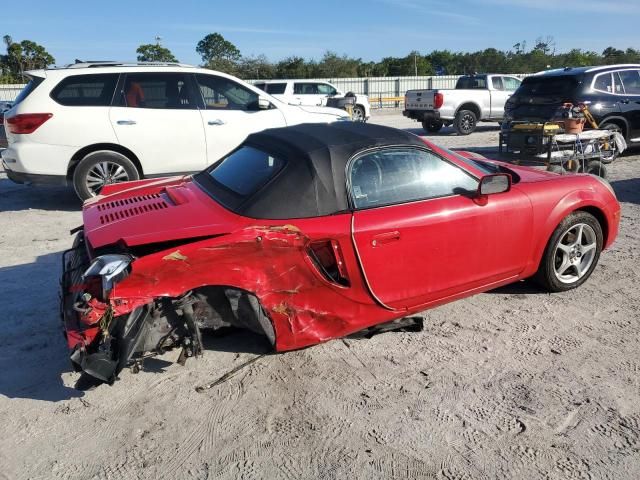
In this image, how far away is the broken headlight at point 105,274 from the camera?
2.69 meters

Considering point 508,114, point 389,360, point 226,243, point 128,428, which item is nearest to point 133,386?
point 128,428

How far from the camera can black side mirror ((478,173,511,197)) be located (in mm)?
3598

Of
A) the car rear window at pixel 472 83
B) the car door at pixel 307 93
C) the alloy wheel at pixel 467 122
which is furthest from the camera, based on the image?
the car door at pixel 307 93

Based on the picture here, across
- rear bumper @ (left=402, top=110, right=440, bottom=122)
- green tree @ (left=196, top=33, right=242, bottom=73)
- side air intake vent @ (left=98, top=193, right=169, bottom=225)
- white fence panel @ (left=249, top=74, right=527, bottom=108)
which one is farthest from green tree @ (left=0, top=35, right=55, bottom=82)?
side air intake vent @ (left=98, top=193, right=169, bottom=225)

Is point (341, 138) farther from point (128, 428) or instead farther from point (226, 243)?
point (128, 428)

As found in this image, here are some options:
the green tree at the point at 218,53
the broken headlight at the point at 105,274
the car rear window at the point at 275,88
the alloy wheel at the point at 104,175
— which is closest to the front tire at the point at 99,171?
the alloy wheel at the point at 104,175

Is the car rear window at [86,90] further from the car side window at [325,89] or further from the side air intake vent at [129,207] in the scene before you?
the car side window at [325,89]

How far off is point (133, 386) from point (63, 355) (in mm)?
657

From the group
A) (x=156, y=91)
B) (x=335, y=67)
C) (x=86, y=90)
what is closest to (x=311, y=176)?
(x=156, y=91)

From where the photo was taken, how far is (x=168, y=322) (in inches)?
120

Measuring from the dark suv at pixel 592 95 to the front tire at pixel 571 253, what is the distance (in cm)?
606

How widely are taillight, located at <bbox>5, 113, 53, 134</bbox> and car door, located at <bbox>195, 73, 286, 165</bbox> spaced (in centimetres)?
201

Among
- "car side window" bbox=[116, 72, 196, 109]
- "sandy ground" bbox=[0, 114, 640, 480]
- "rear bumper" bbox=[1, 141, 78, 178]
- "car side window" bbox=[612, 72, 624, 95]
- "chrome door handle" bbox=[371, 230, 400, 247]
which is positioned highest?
"car side window" bbox=[116, 72, 196, 109]

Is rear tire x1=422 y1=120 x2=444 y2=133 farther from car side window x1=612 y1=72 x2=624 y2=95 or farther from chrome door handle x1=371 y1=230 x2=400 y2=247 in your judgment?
chrome door handle x1=371 y1=230 x2=400 y2=247
